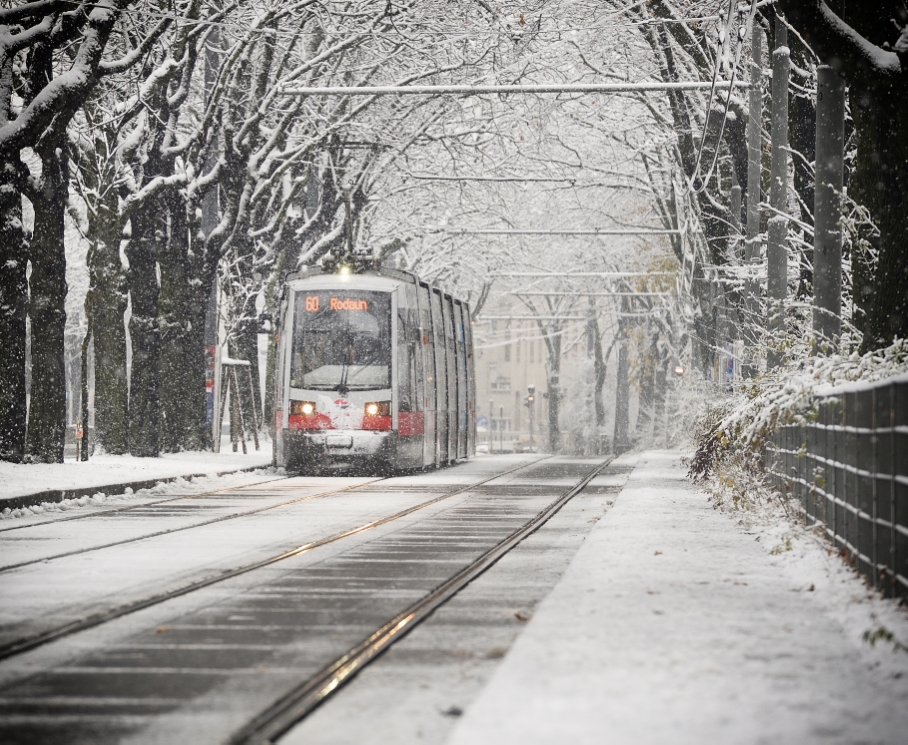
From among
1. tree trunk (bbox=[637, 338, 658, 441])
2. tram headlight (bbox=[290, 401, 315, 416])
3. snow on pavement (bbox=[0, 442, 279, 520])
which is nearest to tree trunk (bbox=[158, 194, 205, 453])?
snow on pavement (bbox=[0, 442, 279, 520])

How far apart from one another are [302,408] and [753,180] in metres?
9.41

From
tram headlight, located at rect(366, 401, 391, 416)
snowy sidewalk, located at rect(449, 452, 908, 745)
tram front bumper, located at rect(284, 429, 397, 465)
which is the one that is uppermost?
tram headlight, located at rect(366, 401, 391, 416)

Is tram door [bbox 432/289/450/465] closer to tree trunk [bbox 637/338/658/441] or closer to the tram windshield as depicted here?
the tram windshield

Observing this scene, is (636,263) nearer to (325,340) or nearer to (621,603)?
(325,340)

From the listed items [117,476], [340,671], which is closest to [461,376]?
[117,476]

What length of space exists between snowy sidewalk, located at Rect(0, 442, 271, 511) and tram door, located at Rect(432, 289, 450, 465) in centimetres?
401

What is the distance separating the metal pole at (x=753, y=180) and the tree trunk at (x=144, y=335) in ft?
36.1

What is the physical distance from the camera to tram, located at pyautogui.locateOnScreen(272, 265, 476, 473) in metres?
28.5

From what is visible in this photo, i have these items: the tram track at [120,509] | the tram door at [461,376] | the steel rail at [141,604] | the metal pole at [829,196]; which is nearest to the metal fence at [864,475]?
the metal pole at [829,196]

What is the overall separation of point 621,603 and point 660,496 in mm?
11772

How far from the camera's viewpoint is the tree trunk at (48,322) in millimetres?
23406

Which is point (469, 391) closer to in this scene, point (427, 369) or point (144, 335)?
point (427, 369)

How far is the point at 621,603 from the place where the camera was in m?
9.48

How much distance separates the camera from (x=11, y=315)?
22031 mm
